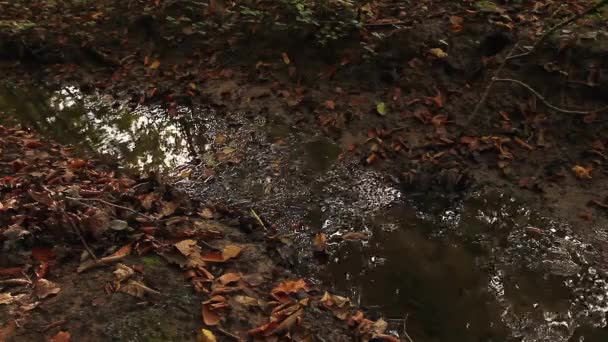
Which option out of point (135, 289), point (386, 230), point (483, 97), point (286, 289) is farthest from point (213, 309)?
point (483, 97)

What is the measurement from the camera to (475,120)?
16.5 ft

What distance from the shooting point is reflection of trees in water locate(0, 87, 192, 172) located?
534 cm

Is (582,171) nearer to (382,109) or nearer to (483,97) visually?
(483,97)

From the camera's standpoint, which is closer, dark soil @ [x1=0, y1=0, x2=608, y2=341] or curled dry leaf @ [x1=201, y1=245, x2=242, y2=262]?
curled dry leaf @ [x1=201, y1=245, x2=242, y2=262]

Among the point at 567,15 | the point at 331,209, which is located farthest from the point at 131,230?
the point at 567,15

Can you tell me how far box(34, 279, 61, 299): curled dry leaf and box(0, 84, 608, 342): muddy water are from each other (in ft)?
5.82

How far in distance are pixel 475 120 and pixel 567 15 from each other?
1.73 m

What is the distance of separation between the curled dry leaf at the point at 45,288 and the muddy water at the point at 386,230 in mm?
1775

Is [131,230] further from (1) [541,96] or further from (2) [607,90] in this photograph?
(2) [607,90]

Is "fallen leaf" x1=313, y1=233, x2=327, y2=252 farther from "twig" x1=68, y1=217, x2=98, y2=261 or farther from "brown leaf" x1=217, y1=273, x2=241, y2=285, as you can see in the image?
"twig" x1=68, y1=217, x2=98, y2=261

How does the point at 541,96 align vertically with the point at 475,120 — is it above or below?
above

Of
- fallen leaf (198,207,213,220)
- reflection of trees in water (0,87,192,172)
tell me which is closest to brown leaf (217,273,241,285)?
fallen leaf (198,207,213,220)

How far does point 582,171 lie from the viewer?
446cm

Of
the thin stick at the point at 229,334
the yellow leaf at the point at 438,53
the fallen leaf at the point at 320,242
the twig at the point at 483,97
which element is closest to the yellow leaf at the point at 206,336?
the thin stick at the point at 229,334
